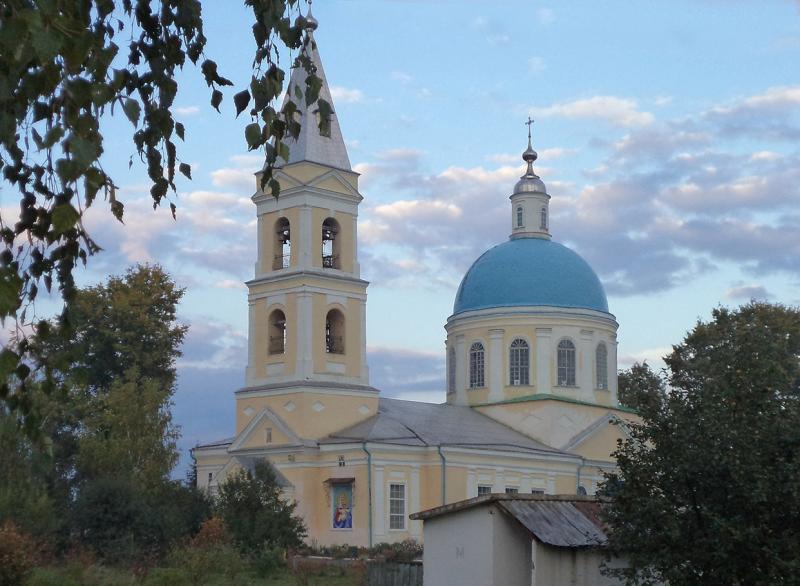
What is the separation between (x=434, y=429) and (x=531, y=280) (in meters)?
8.47

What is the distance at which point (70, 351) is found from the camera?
6211mm

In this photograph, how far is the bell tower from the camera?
42594mm

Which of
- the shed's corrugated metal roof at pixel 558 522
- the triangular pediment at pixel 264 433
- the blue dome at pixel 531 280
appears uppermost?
the blue dome at pixel 531 280

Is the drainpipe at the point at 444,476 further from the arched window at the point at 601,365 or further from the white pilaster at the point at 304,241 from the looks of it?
the arched window at the point at 601,365

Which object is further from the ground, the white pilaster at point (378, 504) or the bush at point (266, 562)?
the white pilaster at point (378, 504)

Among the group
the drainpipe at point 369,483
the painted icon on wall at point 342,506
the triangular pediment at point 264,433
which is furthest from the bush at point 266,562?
the triangular pediment at point 264,433

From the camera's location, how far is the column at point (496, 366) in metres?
50.0

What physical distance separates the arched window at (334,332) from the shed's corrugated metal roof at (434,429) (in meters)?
2.72

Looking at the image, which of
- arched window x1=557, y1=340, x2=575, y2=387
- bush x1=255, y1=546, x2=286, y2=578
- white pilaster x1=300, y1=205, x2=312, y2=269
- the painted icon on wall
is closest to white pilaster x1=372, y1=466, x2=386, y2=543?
the painted icon on wall

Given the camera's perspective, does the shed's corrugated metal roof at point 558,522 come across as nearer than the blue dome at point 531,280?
Yes

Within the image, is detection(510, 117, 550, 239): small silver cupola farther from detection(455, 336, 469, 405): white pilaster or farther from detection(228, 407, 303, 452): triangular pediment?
detection(228, 407, 303, 452): triangular pediment

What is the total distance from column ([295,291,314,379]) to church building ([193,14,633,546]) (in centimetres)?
3

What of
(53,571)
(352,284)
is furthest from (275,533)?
(352,284)

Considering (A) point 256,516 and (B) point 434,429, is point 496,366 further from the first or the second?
(A) point 256,516
